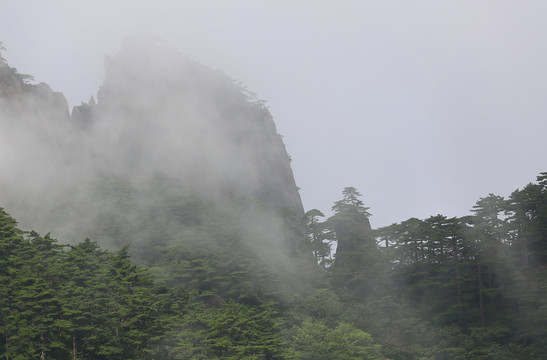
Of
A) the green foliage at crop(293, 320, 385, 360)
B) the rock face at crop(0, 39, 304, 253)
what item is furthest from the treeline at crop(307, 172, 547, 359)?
the rock face at crop(0, 39, 304, 253)

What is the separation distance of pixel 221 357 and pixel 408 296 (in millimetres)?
27931

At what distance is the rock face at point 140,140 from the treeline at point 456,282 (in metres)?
15.6

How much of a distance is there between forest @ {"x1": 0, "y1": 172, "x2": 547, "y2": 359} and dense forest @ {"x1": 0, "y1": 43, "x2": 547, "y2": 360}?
15 centimetres

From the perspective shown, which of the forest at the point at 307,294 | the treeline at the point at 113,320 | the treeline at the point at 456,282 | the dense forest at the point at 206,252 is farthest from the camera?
the treeline at the point at 456,282

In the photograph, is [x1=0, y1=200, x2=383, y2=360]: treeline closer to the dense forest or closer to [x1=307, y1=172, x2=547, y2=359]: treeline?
the dense forest

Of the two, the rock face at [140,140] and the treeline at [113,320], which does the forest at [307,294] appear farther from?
the rock face at [140,140]

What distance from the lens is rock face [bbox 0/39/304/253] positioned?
5855cm

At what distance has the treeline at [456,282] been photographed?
40875mm

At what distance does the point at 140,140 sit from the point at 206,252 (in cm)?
3407

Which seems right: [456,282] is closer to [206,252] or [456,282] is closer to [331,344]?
[331,344]

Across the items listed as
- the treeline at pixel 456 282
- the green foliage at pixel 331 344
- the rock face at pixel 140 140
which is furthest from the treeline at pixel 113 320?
the rock face at pixel 140 140

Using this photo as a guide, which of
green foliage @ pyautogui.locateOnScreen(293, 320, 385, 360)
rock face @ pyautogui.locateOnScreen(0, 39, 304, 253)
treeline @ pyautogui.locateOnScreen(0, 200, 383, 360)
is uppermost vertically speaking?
rock face @ pyautogui.locateOnScreen(0, 39, 304, 253)

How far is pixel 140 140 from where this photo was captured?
7362 cm

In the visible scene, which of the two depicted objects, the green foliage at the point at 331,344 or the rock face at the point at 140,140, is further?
the rock face at the point at 140,140
